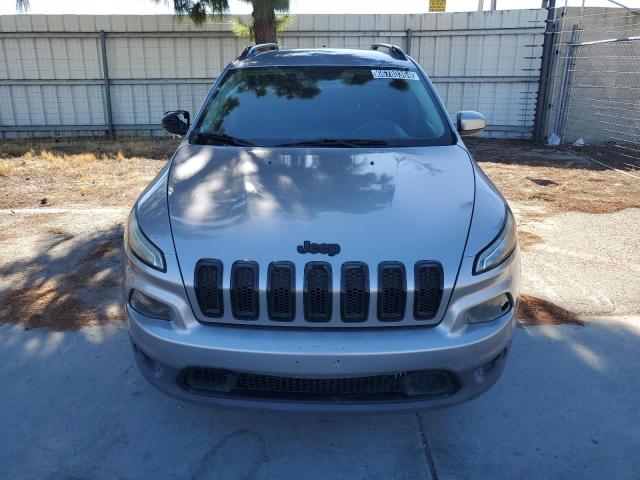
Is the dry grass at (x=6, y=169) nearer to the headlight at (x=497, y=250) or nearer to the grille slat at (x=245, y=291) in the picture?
the grille slat at (x=245, y=291)

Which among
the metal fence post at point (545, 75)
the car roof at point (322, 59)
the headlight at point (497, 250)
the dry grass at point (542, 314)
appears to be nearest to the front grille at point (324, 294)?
the headlight at point (497, 250)

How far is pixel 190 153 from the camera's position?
325 cm

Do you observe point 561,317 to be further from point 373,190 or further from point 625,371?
point 373,190

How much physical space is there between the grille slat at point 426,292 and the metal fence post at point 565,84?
10.6 m

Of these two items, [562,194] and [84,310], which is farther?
[562,194]

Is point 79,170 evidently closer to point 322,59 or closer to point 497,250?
point 322,59

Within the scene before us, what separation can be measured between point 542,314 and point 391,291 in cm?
202

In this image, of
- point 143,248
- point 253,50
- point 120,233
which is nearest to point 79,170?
point 120,233

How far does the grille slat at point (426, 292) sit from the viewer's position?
220 cm

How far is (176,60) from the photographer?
1271 centimetres

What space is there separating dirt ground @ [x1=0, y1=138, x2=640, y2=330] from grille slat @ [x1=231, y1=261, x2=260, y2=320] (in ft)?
5.94

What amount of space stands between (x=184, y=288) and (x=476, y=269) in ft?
4.01

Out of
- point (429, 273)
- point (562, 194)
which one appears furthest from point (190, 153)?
point (562, 194)

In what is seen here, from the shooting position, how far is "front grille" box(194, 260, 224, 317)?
87.6 inches
